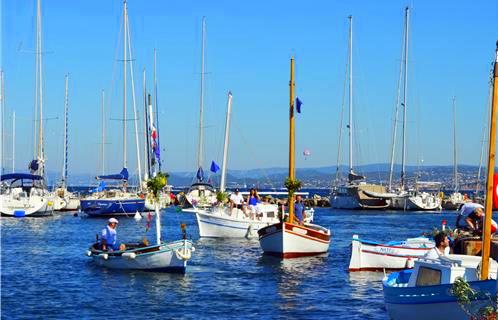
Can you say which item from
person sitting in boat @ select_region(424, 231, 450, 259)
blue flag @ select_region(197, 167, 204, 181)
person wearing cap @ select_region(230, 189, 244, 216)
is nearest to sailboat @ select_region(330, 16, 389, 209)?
blue flag @ select_region(197, 167, 204, 181)

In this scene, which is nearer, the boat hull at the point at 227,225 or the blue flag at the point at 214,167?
the boat hull at the point at 227,225

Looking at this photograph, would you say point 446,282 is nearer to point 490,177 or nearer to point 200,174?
point 490,177

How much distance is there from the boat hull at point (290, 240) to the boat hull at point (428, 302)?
16.1m

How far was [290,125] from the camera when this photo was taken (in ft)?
126

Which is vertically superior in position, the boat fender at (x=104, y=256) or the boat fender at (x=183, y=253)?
the boat fender at (x=183, y=253)

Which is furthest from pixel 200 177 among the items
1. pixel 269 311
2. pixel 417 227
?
pixel 269 311

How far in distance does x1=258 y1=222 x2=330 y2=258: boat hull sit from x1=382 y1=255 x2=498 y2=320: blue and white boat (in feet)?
51.2

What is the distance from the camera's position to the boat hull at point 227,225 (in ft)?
150

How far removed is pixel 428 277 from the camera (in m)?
19.1

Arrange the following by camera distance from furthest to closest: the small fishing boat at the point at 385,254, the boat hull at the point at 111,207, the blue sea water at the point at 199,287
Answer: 1. the boat hull at the point at 111,207
2. the small fishing boat at the point at 385,254
3. the blue sea water at the point at 199,287

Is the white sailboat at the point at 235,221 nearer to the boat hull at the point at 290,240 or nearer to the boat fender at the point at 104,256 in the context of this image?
the boat hull at the point at 290,240

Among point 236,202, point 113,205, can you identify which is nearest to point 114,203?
point 113,205

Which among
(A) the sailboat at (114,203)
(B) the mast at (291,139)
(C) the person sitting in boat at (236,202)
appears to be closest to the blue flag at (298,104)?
(B) the mast at (291,139)

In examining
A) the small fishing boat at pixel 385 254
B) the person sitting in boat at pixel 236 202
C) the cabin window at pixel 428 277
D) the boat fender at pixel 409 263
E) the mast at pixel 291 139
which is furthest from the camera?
the person sitting in boat at pixel 236 202
